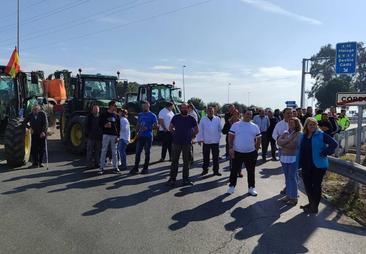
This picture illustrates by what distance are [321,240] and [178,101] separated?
16103mm

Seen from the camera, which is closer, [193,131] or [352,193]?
[352,193]

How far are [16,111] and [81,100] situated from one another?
2.59m

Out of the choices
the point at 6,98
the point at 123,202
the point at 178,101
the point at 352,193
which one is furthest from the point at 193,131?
the point at 178,101

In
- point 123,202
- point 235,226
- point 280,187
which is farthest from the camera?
point 280,187

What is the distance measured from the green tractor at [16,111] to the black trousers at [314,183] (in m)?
7.48

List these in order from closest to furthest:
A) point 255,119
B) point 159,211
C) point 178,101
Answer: point 159,211, point 255,119, point 178,101

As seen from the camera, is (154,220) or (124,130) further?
(124,130)

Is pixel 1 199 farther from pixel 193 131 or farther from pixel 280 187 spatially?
pixel 280 187

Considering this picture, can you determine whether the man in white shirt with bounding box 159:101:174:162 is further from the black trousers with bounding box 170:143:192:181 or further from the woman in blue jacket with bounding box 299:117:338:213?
the woman in blue jacket with bounding box 299:117:338:213

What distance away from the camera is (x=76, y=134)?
15445 millimetres

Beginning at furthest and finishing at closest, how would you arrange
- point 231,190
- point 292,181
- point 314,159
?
point 231,190
point 292,181
point 314,159

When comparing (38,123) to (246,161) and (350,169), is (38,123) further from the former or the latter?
(350,169)

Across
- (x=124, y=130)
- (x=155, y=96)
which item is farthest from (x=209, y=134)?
(x=155, y=96)

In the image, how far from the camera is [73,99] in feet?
53.6
